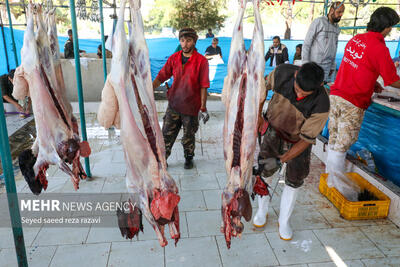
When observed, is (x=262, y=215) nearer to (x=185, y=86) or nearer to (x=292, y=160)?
(x=292, y=160)

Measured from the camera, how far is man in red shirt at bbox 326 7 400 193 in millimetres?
3023

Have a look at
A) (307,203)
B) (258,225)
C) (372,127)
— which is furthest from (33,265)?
(372,127)

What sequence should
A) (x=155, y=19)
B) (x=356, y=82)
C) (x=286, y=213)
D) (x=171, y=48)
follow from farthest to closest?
(x=155, y=19) → (x=171, y=48) → (x=356, y=82) → (x=286, y=213)

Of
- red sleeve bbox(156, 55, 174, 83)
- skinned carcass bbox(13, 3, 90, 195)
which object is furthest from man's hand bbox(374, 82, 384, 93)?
skinned carcass bbox(13, 3, 90, 195)

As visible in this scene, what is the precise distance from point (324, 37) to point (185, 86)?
2.17 m

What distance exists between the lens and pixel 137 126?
6.24 ft

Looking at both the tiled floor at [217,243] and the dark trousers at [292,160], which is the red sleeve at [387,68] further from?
the tiled floor at [217,243]

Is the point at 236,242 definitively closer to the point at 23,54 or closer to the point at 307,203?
the point at 307,203

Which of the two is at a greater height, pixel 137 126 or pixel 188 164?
pixel 137 126

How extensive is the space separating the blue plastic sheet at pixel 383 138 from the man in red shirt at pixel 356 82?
423 mm

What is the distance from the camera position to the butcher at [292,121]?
2.24m

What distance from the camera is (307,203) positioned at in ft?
11.5

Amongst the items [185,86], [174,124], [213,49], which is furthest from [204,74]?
[213,49]

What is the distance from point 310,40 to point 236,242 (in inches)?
123
